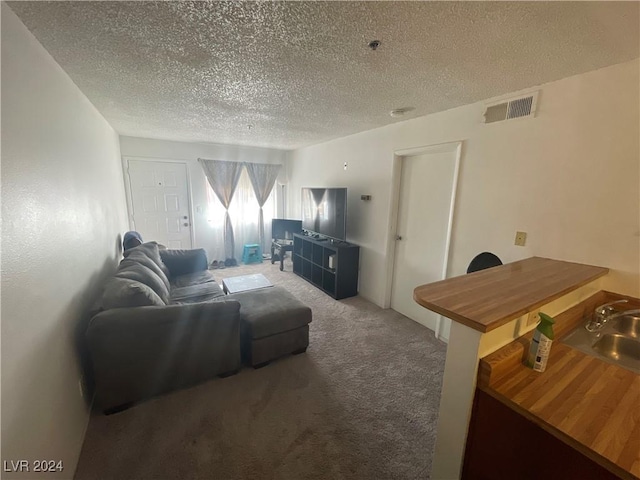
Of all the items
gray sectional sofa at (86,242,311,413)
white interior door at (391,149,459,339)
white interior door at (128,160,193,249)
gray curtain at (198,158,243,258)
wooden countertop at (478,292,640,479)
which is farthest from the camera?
gray curtain at (198,158,243,258)

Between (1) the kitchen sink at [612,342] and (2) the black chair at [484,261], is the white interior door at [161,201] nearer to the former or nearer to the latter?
(2) the black chair at [484,261]

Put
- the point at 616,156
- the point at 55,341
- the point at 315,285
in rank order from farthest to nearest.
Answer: the point at 315,285 < the point at 616,156 < the point at 55,341

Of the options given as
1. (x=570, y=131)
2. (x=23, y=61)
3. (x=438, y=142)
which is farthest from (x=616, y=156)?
(x=23, y=61)

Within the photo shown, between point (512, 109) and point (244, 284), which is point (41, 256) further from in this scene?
point (512, 109)

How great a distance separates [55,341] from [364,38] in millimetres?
2305

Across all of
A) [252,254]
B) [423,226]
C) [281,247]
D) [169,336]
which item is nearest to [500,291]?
[423,226]

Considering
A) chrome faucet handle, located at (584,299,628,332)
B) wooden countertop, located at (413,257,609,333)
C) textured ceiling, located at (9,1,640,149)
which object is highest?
textured ceiling, located at (9,1,640,149)

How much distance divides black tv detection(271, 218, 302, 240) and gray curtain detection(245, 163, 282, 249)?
579 mm

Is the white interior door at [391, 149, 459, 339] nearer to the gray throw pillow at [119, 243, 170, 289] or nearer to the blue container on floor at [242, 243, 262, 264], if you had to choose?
the gray throw pillow at [119, 243, 170, 289]

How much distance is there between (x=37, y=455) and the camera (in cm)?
113

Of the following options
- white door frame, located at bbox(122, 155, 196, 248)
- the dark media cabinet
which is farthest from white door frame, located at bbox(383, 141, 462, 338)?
white door frame, located at bbox(122, 155, 196, 248)

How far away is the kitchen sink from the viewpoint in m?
1.40

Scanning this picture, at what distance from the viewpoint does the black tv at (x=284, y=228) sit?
529cm

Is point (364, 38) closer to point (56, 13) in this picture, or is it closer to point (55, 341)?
point (56, 13)
